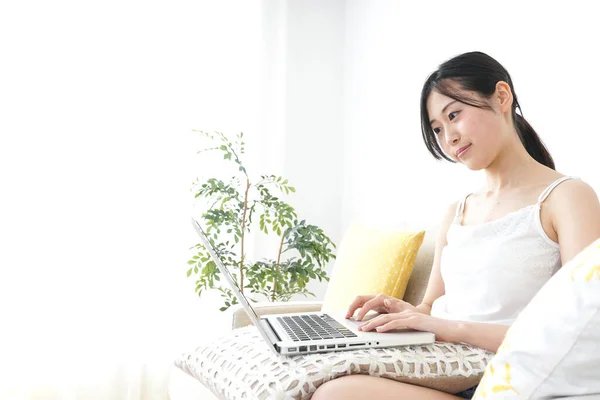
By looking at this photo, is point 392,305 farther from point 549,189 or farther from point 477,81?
point 477,81

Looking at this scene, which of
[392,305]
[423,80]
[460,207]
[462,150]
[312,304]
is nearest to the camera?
[392,305]

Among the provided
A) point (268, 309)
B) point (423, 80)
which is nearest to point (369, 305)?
point (268, 309)

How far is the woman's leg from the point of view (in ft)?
2.91

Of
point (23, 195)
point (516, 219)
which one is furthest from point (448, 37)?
point (23, 195)

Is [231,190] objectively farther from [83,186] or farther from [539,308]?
[539,308]

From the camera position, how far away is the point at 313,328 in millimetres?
1131

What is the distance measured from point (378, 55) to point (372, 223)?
870mm

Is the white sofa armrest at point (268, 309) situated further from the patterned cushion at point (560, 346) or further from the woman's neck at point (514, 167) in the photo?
the patterned cushion at point (560, 346)

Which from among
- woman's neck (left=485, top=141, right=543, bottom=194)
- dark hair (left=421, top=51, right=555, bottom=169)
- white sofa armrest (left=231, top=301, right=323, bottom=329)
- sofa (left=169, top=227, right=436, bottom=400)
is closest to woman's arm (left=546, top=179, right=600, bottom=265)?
woman's neck (left=485, top=141, right=543, bottom=194)

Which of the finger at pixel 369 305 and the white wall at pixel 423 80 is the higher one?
the white wall at pixel 423 80

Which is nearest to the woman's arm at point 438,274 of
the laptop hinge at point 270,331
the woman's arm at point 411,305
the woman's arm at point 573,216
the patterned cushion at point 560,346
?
the woman's arm at point 411,305

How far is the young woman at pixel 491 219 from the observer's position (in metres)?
1.12

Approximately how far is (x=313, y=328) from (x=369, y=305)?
0.16 meters

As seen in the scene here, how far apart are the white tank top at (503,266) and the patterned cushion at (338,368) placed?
191 millimetres
